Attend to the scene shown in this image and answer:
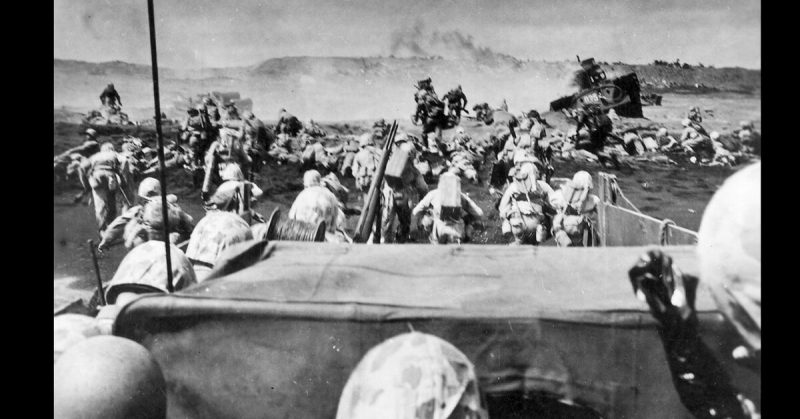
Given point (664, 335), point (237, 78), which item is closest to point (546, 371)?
point (664, 335)

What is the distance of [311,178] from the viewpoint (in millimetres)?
5723

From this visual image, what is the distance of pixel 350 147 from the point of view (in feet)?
18.6

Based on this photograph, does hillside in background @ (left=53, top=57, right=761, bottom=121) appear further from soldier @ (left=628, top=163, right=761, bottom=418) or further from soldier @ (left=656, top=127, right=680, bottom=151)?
soldier @ (left=628, top=163, right=761, bottom=418)

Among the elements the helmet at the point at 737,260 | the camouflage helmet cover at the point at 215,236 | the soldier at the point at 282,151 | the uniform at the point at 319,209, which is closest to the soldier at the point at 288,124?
the soldier at the point at 282,151

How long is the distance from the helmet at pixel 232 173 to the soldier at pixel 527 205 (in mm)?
1706

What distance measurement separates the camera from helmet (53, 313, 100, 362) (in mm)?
5187

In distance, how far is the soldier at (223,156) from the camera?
19.0ft

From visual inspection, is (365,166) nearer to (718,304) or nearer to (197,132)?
(197,132)

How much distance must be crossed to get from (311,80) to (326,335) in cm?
176

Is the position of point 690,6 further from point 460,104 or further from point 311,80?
point 311,80

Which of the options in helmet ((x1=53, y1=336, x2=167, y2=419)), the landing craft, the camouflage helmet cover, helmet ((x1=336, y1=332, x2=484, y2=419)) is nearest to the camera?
helmet ((x1=336, y1=332, x2=484, y2=419))

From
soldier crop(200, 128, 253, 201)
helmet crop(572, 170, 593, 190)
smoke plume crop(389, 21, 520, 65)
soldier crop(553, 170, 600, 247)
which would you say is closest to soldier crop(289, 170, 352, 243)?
soldier crop(200, 128, 253, 201)

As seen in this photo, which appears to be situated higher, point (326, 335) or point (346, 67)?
point (346, 67)

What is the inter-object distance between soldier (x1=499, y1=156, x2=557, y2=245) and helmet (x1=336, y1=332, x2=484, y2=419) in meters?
1.22
